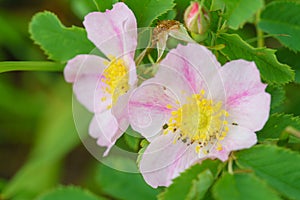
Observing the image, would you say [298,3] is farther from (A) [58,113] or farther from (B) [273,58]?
(A) [58,113]

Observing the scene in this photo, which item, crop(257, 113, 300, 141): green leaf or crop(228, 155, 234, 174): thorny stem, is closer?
crop(228, 155, 234, 174): thorny stem

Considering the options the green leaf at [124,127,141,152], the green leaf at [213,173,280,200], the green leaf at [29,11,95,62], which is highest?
the green leaf at [29,11,95,62]

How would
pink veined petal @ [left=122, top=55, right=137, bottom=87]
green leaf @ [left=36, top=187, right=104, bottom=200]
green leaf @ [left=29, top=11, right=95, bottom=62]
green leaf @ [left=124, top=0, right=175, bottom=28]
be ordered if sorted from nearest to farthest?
pink veined petal @ [left=122, top=55, right=137, bottom=87]
green leaf @ [left=124, top=0, right=175, bottom=28]
green leaf @ [left=29, top=11, right=95, bottom=62]
green leaf @ [left=36, top=187, right=104, bottom=200]

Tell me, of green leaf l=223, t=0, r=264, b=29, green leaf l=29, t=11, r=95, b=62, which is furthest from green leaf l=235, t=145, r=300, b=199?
green leaf l=29, t=11, r=95, b=62

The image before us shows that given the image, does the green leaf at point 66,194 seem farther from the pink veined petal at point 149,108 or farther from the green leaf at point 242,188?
the green leaf at point 242,188

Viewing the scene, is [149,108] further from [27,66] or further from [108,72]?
[27,66]

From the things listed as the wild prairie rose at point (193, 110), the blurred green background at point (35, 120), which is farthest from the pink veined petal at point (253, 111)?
the blurred green background at point (35, 120)

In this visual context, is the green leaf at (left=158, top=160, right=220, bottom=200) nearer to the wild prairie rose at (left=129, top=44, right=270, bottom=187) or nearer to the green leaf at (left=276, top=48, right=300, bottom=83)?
the wild prairie rose at (left=129, top=44, right=270, bottom=187)
